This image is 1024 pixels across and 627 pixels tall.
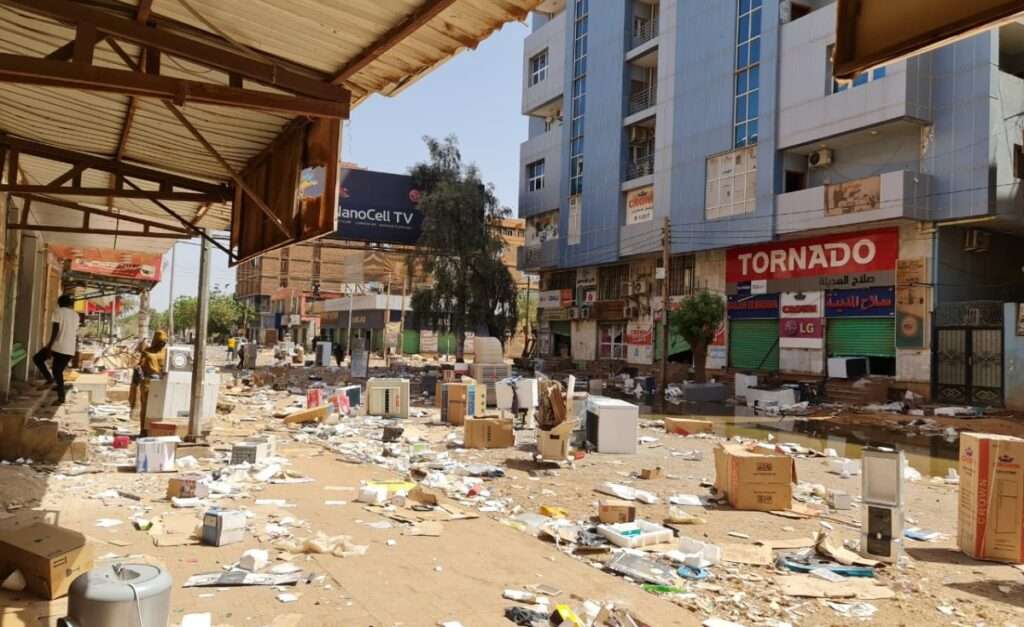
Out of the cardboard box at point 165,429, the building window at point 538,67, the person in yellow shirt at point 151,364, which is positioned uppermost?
the building window at point 538,67

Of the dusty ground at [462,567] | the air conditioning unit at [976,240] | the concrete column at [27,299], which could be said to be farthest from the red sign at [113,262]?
the air conditioning unit at [976,240]

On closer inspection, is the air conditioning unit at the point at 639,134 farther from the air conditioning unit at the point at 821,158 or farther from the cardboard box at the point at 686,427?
the cardboard box at the point at 686,427

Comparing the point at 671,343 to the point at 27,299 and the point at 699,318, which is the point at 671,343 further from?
the point at 27,299

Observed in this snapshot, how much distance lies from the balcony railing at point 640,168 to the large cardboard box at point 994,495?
1180 inches

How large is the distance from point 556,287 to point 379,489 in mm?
35458

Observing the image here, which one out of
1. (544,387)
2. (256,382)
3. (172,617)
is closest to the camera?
(172,617)

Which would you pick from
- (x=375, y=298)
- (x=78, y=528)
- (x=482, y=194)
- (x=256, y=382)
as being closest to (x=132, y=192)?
(x=78, y=528)

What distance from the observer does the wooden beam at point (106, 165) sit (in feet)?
22.7

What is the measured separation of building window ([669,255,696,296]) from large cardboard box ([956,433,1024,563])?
26.2 m

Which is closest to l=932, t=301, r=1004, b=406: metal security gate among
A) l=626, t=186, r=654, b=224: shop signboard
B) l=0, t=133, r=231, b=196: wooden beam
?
l=626, t=186, r=654, b=224: shop signboard

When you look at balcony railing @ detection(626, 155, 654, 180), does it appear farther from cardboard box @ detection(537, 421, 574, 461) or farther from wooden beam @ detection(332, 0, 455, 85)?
wooden beam @ detection(332, 0, 455, 85)

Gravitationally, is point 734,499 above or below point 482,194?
below

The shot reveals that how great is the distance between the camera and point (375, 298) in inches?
2137

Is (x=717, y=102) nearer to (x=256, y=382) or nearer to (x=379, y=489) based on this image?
(x=256, y=382)
